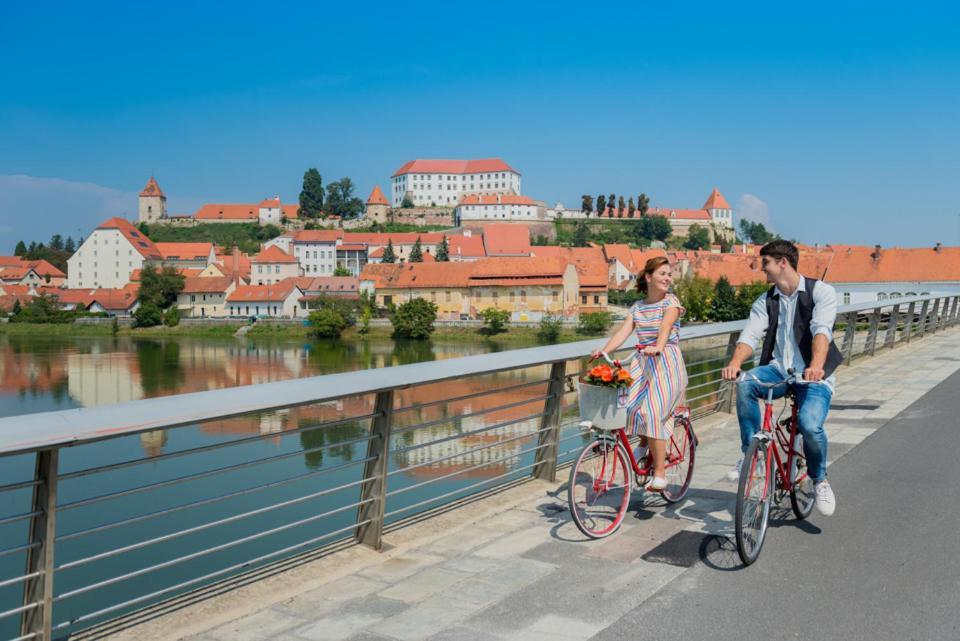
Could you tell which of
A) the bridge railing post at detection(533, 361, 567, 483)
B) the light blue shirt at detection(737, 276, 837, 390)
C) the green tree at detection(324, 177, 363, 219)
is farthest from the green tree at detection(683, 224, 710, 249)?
the light blue shirt at detection(737, 276, 837, 390)

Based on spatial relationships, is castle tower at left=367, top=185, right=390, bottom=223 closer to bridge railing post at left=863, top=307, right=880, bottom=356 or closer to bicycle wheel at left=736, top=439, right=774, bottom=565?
bridge railing post at left=863, top=307, right=880, bottom=356

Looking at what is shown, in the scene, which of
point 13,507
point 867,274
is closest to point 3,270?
point 867,274

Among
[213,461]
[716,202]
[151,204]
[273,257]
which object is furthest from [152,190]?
[213,461]

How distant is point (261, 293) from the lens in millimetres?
102000

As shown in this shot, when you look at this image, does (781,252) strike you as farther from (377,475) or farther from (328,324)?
(328,324)

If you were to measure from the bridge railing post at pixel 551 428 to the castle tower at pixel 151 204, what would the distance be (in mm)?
164867

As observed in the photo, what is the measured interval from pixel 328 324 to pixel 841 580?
7992 centimetres

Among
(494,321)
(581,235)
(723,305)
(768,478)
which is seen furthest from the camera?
(581,235)

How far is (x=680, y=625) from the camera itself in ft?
12.4

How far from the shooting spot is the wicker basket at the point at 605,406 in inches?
197

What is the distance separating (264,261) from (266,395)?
119065 millimetres

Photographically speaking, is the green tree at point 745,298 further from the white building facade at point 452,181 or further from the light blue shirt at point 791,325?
the white building facade at point 452,181

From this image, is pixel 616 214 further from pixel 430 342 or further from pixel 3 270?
pixel 3 270

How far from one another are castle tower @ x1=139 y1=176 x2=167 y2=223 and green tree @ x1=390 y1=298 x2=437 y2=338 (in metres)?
93.4
